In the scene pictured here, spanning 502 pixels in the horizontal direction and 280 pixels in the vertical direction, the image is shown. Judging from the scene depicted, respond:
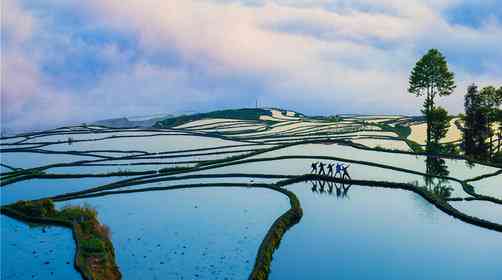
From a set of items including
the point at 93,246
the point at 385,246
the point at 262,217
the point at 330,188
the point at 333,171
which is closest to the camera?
the point at 93,246

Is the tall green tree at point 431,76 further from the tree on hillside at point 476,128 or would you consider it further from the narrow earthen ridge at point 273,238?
the narrow earthen ridge at point 273,238

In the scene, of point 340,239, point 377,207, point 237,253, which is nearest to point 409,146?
point 377,207

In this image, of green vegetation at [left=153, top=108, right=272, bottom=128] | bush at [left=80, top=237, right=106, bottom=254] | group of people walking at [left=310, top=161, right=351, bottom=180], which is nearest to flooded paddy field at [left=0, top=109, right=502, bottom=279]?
bush at [left=80, top=237, right=106, bottom=254]

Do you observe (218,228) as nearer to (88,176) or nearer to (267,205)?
(267,205)

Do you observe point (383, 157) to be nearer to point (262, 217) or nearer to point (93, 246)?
point (262, 217)

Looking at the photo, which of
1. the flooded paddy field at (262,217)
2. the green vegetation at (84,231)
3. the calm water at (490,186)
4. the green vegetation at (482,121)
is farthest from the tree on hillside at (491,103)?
the green vegetation at (84,231)

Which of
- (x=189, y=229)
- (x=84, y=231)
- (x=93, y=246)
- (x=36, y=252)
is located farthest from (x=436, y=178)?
(x=36, y=252)
